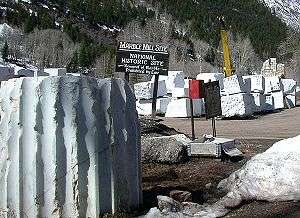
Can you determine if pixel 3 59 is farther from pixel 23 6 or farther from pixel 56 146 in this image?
pixel 56 146

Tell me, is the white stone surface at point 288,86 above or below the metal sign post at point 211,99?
above

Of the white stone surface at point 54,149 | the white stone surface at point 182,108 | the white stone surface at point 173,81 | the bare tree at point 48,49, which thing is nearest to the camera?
the white stone surface at point 54,149

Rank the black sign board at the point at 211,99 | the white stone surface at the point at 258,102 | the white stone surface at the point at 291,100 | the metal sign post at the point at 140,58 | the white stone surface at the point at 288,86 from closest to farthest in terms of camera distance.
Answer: the black sign board at the point at 211,99, the metal sign post at the point at 140,58, the white stone surface at the point at 258,102, the white stone surface at the point at 291,100, the white stone surface at the point at 288,86

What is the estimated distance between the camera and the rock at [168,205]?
541 centimetres

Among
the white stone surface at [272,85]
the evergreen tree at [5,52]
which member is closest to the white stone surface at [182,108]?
the white stone surface at [272,85]

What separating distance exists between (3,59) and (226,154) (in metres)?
85.1

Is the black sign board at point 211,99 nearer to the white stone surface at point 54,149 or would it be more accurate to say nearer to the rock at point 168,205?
the rock at point 168,205

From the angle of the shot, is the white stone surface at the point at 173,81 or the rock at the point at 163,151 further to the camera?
the white stone surface at the point at 173,81

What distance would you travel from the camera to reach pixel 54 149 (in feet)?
16.4

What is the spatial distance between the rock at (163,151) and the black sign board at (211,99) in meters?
2.77

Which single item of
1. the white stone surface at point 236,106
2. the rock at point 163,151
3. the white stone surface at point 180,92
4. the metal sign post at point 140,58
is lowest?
the rock at point 163,151

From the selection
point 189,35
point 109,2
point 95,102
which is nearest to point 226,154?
point 95,102

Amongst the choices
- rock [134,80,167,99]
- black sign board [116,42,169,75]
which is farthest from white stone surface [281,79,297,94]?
black sign board [116,42,169,75]

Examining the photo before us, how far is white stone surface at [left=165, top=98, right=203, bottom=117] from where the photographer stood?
28.4 m
